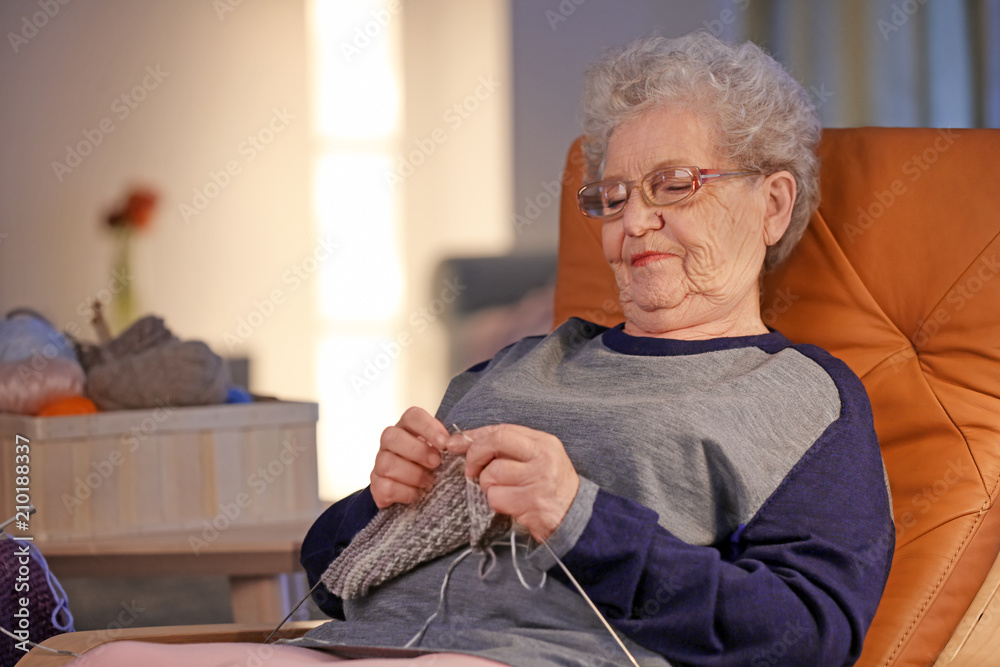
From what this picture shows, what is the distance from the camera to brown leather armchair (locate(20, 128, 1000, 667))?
1099mm

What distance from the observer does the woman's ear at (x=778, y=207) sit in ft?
4.05

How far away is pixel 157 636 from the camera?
109 cm

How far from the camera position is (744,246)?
47.6 inches

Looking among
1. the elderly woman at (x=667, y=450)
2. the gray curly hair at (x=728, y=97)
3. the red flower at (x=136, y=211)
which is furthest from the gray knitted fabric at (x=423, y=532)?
the red flower at (x=136, y=211)

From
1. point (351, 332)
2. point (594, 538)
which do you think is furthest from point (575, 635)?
point (351, 332)

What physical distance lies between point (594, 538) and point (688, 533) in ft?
0.54

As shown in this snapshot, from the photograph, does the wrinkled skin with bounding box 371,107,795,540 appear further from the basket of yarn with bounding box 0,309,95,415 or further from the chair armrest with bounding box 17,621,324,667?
the basket of yarn with bounding box 0,309,95,415

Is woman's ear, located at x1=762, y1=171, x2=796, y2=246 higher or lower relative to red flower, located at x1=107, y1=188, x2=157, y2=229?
lower

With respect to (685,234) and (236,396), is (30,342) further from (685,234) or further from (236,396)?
(685,234)

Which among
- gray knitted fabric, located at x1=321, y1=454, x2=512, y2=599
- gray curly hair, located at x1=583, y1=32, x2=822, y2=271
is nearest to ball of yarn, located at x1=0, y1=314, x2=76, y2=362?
gray knitted fabric, located at x1=321, y1=454, x2=512, y2=599

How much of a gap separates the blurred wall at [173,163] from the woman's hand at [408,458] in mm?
2504

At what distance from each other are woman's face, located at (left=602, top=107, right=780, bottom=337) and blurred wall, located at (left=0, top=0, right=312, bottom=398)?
245 centimetres

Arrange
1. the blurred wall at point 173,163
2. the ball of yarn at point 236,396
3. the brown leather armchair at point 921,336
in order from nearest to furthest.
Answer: the brown leather armchair at point 921,336 → the ball of yarn at point 236,396 → the blurred wall at point 173,163

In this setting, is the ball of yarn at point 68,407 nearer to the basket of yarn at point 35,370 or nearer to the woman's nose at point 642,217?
the basket of yarn at point 35,370
